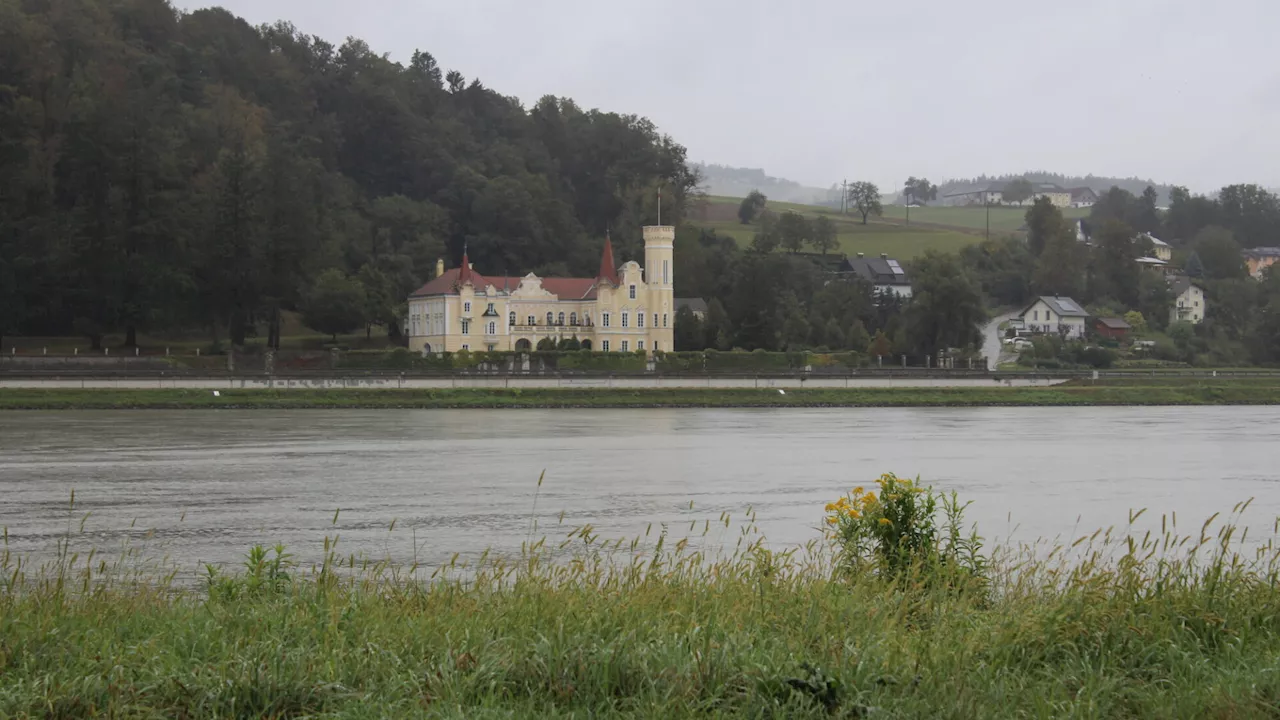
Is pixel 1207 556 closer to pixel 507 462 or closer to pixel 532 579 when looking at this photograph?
pixel 532 579

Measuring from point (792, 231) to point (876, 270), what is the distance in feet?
29.3

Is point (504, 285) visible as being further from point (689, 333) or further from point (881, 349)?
point (881, 349)

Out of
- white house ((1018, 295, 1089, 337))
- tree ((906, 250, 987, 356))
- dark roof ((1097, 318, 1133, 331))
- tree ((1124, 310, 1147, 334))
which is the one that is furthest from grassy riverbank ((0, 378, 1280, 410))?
tree ((1124, 310, 1147, 334))

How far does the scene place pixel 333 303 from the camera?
286 ft

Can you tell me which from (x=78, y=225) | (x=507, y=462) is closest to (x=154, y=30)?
(x=78, y=225)

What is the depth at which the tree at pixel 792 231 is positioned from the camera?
13100 cm

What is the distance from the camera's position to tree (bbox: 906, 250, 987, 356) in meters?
91.9

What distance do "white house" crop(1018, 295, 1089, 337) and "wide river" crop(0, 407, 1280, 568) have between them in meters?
57.2

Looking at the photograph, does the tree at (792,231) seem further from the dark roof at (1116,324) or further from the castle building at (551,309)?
the castle building at (551,309)

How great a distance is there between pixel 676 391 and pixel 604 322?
24.7 metres

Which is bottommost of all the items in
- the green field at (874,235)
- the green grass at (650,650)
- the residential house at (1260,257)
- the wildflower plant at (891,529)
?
the green grass at (650,650)

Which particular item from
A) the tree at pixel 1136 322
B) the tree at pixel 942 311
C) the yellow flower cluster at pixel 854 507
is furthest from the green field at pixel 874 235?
the yellow flower cluster at pixel 854 507

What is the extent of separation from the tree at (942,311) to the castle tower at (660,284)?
1645cm

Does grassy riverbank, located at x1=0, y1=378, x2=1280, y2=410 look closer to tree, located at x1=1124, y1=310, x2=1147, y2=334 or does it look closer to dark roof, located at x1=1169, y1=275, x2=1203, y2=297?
tree, located at x1=1124, y1=310, x2=1147, y2=334
